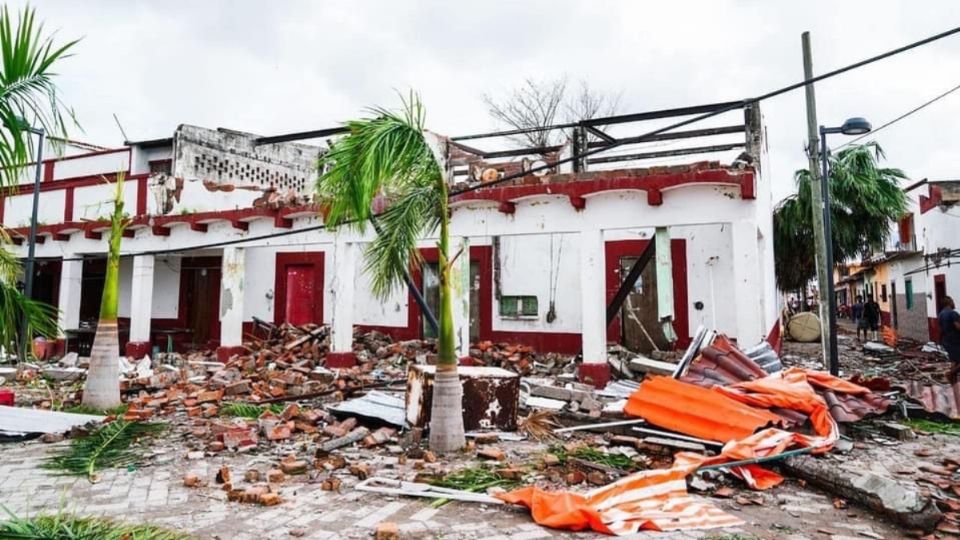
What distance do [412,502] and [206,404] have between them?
5614 mm

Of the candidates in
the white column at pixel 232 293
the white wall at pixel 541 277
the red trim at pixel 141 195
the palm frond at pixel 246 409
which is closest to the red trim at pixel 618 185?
the white wall at pixel 541 277

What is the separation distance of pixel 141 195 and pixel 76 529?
1548 cm

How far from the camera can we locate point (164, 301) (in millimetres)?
18312

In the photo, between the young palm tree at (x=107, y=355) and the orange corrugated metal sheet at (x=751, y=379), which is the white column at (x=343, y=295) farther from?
the orange corrugated metal sheet at (x=751, y=379)

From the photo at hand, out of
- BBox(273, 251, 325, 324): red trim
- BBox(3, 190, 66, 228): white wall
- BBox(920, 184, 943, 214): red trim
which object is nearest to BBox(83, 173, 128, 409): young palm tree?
BBox(273, 251, 325, 324): red trim

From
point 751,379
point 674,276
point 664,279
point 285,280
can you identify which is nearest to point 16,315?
point 751,379

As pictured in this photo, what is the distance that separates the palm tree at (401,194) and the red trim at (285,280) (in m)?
9.71

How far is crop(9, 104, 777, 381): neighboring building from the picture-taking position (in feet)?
33.1

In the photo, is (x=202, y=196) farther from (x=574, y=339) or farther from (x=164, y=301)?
(x=574, y=339)

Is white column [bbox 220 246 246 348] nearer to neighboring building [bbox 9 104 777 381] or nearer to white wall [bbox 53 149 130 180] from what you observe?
neighboring building [bbox 9 104 777 381]

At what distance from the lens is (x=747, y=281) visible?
9391mm

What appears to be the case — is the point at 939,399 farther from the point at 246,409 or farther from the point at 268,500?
the point at 246,409

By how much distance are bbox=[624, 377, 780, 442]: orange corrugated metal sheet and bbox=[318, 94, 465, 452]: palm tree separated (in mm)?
2276

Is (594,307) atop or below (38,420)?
atop
